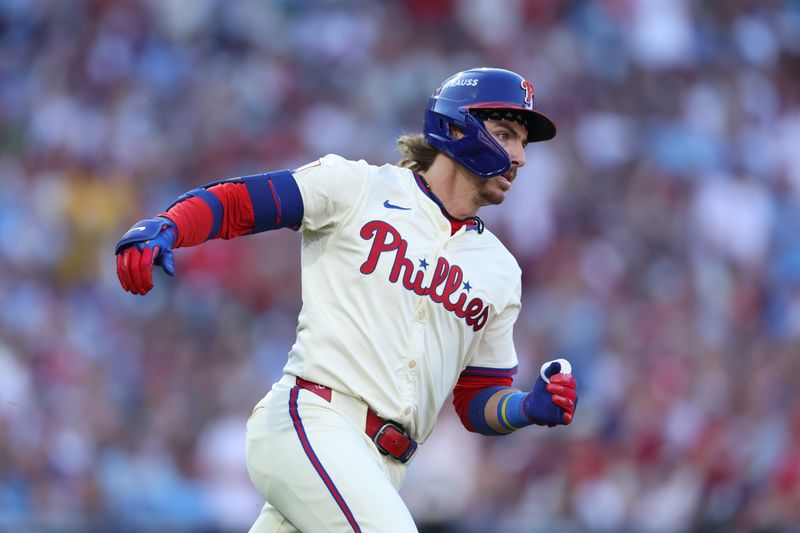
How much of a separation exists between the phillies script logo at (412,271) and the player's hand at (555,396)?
0.36 metres

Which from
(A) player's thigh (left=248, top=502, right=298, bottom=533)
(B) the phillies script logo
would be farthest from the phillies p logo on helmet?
(A) player's thigh (left=248, top=502, right=298, bottom=533)

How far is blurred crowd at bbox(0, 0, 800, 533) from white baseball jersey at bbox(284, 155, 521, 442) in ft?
13.6

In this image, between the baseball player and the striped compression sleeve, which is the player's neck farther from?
the striped compression sleeve

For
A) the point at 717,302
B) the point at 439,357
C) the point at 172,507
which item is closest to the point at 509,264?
the point at 439,357

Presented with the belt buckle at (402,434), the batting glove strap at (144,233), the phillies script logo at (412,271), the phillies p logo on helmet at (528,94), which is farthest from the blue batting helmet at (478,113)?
the batting glove strap at (144,233)

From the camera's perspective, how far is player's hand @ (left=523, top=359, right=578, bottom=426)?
4660 mm

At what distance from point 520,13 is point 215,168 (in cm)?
369

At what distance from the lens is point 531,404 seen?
15.7ft

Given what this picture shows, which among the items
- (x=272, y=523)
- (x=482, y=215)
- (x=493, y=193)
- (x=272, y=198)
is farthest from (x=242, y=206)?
(x=482, y=215)

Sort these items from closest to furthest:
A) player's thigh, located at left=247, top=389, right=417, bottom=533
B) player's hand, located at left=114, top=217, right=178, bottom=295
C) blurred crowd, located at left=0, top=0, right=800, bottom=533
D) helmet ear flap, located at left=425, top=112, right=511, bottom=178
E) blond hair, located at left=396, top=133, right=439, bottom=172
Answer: player's hand, located at left=114, top=217, right=178, bottom=295 < player's thigh, located at left=247, top=389, right=417, bottom=533 < helmet ear flap, located at left=425, top=112, right=511, bottom=178 < blond hair, located at left=396, top=133, right=439, bottom=172 < blurred crowd, located at left=0, top=0, right=800, bottom=533

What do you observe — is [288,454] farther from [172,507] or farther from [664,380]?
[664,380]

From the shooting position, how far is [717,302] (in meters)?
11.1

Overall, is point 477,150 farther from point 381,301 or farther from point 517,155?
point 381,301

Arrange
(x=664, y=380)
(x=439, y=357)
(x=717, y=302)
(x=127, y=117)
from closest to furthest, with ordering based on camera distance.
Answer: (x=439, y=357) < (x=664, y=380) < (x=717, y=302) < (x=127, y=117)
